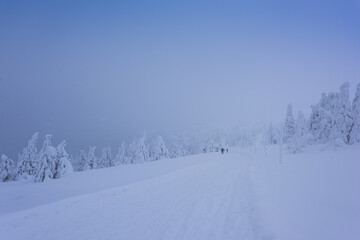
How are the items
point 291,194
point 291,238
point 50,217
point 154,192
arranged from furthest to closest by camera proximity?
point 154,192 → point 291,194 → point 50,217 → point 291,238

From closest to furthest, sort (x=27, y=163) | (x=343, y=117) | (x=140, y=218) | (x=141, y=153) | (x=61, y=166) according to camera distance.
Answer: (x=140, y=218) < (x=61, y=166) < (x=27, y=163) < (x=343, y=117) < (x=141, y=153)

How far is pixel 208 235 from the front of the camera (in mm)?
5898

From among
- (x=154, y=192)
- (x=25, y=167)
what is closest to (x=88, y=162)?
(x=25, y=167)

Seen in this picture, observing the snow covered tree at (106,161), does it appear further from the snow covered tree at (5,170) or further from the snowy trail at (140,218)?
the snowy trail at (140,218)

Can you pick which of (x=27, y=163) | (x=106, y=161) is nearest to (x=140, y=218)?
(x=27, y=163)

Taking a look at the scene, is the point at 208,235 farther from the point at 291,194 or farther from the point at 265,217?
the point at 291,194

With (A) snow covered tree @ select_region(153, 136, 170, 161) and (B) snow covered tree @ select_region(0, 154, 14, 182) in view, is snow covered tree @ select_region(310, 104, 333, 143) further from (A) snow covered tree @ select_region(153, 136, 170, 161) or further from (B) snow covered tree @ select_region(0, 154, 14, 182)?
(B) snow covered tree @ select_region(0, 154, 14, 182)

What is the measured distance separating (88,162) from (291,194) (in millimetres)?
61190

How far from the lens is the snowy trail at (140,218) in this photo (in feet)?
20.2

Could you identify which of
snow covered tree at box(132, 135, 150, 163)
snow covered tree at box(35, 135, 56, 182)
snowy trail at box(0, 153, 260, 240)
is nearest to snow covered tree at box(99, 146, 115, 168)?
snow covered tree at box(132, 135, 150, 163)

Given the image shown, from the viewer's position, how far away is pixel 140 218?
7492 millimetres

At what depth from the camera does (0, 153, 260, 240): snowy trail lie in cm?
614

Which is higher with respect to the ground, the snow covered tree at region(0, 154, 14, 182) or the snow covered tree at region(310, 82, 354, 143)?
the snow covered tree at region(310, 82, 354, 143)

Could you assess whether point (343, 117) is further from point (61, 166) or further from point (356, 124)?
point (61, 166)
